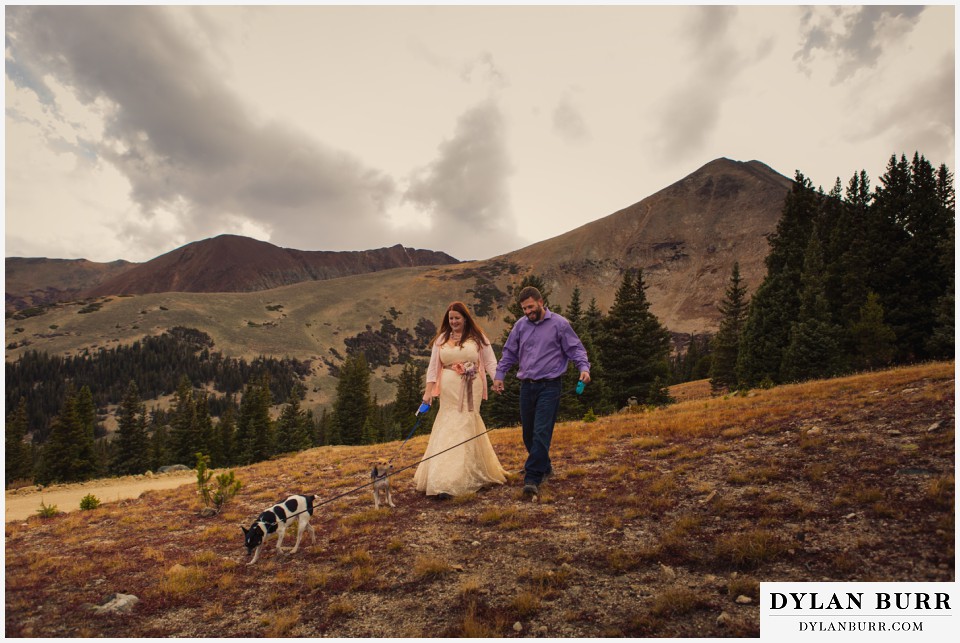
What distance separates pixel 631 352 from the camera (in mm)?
35312

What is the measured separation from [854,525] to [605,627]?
305 centimetres

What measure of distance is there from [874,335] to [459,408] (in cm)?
3388

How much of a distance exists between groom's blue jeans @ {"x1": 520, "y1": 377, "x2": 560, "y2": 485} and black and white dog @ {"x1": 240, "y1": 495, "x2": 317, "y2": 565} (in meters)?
3.70

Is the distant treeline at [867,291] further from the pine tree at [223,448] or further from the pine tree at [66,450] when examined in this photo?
the pine tree at [66,450]

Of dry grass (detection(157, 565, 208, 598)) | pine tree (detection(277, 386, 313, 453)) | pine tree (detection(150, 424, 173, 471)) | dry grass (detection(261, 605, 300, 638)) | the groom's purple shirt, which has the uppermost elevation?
the groom's purple shirt

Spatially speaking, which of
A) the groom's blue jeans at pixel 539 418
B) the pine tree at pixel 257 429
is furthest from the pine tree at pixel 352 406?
the groom's blue jeans at pixel 539 418

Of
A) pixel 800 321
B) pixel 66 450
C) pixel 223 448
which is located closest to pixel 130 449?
pixel 223 448

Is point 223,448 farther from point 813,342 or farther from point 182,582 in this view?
point 813,342

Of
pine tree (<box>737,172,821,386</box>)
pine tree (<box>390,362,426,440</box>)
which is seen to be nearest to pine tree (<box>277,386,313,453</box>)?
pine tree (<box>390,362,426,440</box>)

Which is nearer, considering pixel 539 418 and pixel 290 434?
pixel 539 418

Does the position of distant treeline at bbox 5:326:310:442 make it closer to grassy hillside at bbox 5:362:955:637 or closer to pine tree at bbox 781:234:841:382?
pine tree at bbox 781:234:841:382

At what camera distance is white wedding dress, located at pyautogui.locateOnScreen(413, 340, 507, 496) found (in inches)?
308

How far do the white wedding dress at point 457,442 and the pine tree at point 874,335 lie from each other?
33070 mm

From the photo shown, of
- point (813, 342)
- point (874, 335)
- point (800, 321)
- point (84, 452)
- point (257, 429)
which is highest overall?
point (800, 321)
